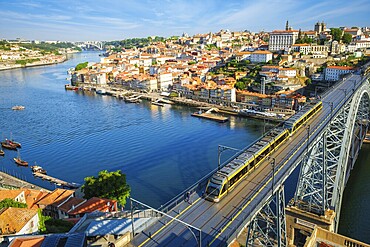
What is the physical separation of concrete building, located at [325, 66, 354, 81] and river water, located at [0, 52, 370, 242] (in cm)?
2236

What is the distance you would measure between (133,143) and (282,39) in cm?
6565

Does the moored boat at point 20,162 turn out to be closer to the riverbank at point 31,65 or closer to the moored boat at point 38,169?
the moored boat at point 38,169

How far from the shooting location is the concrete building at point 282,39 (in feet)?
276

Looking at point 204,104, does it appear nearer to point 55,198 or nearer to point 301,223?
point 55,198

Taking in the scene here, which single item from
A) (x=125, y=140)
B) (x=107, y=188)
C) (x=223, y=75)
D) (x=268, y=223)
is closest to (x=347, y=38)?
(x=223, y=75)

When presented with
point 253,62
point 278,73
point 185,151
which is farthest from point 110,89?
point 185,151

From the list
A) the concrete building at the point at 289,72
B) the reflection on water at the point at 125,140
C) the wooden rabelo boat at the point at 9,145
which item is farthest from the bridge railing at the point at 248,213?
the concrete building at the point at 289,72

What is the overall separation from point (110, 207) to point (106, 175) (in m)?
3.52

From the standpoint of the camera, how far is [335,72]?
58.2 meters

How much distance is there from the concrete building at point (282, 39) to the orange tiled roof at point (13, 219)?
269 ft

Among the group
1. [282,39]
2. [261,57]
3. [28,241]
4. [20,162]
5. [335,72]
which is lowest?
[20,162]

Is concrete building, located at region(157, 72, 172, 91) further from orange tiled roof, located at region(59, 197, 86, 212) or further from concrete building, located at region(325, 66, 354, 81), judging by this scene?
orange tiled roof, located at region(59, 197, 86, 212)

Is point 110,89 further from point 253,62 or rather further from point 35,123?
point 253,62

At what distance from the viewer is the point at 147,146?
1460 inches
